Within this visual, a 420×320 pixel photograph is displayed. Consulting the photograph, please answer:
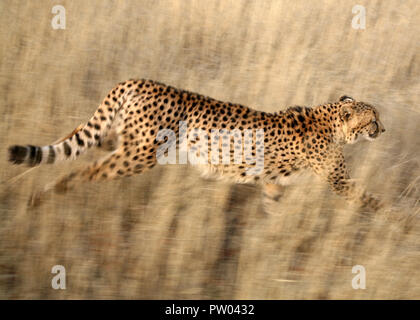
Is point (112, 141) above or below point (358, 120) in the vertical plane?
below

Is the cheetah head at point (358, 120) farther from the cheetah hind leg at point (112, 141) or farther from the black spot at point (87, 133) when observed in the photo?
Result: the black spot at point (87, 133)

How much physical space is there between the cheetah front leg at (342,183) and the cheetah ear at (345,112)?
23 cm

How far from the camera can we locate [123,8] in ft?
10.6

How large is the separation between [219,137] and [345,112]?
71 centimetres

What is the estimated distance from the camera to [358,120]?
3.22 meters

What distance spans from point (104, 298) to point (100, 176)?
62cm

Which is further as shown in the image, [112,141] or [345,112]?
[345,112]

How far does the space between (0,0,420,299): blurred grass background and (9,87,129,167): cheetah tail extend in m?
0.05

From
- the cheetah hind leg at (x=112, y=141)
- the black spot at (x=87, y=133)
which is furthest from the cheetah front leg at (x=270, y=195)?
the black spot at (x=87, y=133)

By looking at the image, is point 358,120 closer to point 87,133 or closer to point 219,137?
point 219,137

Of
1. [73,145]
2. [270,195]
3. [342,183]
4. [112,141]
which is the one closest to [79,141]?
[73,145]

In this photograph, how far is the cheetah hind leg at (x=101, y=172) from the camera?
3.02 m

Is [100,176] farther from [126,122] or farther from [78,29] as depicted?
[78,29]

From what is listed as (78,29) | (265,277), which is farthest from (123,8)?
(265,277)
